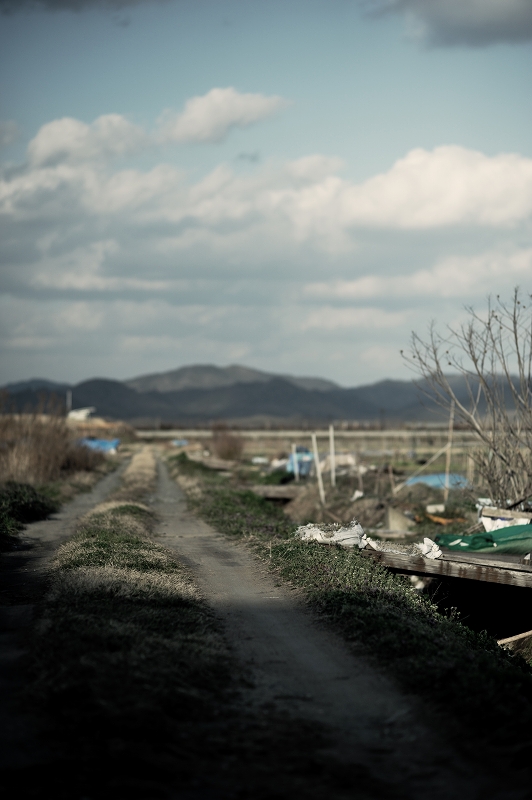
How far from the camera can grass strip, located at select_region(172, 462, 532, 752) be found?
488cm

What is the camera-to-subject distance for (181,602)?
25.9 feet

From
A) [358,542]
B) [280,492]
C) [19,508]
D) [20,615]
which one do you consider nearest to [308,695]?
[20,615]

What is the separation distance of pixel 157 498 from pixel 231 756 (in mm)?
18848

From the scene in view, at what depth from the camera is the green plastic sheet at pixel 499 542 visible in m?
12.6

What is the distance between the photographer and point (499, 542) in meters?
13.0

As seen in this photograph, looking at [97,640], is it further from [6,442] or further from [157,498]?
[6,442]

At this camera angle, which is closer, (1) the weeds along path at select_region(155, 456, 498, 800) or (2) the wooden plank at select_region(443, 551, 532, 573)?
(1) the weeds along path at select_region(155, 456, 498, 800)

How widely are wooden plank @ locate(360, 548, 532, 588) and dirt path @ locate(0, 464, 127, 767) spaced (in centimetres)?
468

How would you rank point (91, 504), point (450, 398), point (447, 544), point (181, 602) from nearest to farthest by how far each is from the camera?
point (181, 602) → point (447, 544) → point (450, 398) → point (91, 504)

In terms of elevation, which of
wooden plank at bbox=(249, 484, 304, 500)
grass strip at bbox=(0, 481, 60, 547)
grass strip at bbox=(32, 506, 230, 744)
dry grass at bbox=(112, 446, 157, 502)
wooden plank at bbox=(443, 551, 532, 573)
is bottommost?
wooden plank at bbox=(249, 484, 304, 500)

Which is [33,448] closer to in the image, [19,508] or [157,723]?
[19,508]

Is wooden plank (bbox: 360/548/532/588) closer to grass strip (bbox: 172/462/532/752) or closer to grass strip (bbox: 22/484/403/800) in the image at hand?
grass strip (bbox: 172/462/532/752)

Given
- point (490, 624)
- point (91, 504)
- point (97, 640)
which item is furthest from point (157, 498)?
point (97, 640)

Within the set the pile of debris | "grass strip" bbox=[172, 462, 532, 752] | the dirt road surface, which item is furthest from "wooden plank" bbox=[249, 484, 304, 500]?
the dirt road surface
